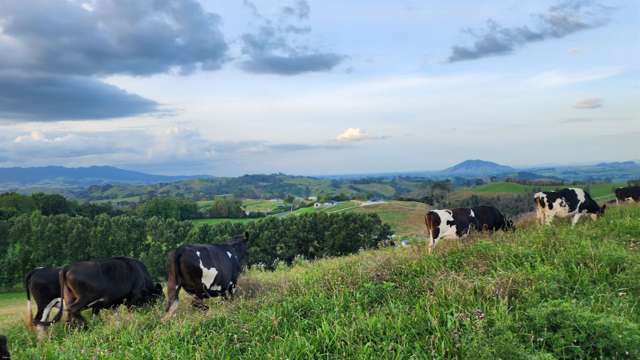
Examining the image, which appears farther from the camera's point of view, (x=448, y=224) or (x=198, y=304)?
(x=448, y=224)

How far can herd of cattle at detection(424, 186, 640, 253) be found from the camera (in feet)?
47.3

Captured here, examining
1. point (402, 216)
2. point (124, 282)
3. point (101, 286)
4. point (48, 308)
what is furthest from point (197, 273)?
point (402, 216)

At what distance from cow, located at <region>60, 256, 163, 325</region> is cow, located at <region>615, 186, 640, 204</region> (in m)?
23.9

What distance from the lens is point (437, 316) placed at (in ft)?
18.5

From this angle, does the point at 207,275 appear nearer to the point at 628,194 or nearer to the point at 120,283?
the point at 120,283

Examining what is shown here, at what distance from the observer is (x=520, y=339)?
4.97 m

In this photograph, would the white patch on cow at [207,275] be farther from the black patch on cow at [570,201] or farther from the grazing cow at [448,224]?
the black patch on cow at [570,201]

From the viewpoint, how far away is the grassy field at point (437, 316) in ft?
16.0

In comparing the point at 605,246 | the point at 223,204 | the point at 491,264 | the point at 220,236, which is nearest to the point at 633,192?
the point at 605,246

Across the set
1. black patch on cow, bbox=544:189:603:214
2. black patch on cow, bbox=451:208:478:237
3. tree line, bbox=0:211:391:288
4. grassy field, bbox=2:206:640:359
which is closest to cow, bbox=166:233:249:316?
grassy field, bbox=2:206:640:359

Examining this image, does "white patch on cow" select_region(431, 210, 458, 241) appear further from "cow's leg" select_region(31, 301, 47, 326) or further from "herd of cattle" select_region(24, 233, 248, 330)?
"cow's leg" select_region(31, 301, 47, 326)

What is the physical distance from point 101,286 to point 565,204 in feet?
47.3

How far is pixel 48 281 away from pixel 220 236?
168ft

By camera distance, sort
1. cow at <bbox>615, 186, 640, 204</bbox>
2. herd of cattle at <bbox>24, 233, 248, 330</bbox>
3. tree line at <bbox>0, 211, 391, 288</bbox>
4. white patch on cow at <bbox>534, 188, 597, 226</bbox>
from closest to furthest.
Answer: herd of cattle at <bbox>24, 233, 248, 330</bbox> → white patch on cow at <bbox>534, 188, 597, 226</bbox> → cow at <bbox>615, 186, 640, 204</bbox> → tree line at <bbox>0, 211, 391, 288</bbox>
